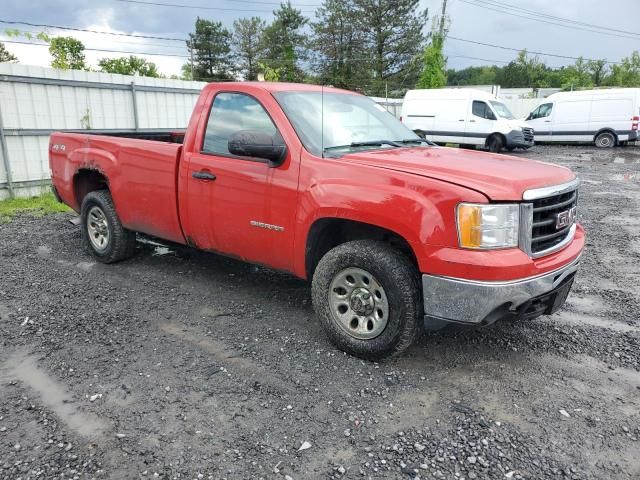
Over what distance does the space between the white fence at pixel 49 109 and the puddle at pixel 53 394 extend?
6.76 meters

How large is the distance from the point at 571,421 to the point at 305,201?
2.16 metres

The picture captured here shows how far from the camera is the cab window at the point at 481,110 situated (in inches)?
761

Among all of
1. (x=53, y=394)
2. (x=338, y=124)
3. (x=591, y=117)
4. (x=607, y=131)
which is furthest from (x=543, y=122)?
(x=53, y=394)

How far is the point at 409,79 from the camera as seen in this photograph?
43.3 metres

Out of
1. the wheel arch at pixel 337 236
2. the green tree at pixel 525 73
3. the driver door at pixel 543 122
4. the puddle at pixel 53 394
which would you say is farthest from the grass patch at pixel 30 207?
the green tree at pixel 525 73

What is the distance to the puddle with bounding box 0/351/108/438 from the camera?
9.37 ft

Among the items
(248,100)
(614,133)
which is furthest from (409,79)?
(248,100)

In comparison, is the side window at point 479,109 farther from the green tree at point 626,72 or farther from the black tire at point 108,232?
the green tree at point 626,72

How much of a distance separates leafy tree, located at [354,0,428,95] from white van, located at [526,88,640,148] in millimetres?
21249

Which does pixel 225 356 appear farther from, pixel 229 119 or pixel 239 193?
pixel 229 119

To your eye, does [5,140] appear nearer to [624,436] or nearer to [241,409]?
[241,409]

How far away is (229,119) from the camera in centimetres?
438

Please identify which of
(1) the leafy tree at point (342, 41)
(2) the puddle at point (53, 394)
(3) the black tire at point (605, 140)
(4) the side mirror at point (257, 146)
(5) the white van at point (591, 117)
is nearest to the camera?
(2) the puddle at point (53, 394)

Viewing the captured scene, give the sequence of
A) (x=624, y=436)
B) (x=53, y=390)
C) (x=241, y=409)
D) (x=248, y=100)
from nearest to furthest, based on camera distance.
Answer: (x=624, y=436) < (x=241, y=409) < (x=53, y=390) < (x=248, y=100)
